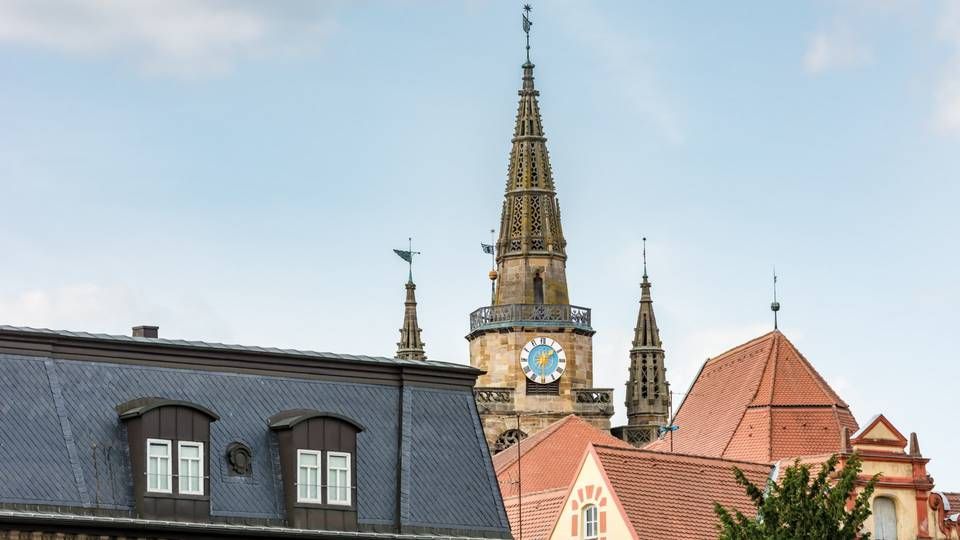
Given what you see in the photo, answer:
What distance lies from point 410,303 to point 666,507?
97063 mm

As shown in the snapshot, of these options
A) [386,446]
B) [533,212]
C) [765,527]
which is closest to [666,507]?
[765,527]

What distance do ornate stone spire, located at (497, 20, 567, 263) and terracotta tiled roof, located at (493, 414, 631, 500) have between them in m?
51.6

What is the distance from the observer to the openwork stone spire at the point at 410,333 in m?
168

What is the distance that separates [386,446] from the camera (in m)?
58.1

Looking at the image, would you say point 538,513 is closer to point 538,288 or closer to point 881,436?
point 881,436

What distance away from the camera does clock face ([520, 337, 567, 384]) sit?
16050 centimetres

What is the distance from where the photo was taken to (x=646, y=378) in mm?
170000

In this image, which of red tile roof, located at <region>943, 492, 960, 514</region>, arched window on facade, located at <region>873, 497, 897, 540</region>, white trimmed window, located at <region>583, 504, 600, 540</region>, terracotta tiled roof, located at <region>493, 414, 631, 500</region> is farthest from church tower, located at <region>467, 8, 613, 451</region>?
white trimmed window, located at <region>583, 504, 600, 540</region>

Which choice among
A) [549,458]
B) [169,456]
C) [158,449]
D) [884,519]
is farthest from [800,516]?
[549,458]

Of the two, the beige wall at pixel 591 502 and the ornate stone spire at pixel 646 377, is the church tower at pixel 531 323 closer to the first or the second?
the ornate stone spire at pixel 646 377

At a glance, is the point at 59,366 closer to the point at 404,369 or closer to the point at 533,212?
the point at 404,369

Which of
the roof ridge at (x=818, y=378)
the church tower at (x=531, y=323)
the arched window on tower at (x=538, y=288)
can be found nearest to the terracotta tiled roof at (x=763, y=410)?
the roof ridge at (x=818, y=378)

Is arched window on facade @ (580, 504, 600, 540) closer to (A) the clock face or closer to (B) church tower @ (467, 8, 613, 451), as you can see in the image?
(B) church tower @ (467, 8, 613, 451)

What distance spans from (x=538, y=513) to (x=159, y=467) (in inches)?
1134
